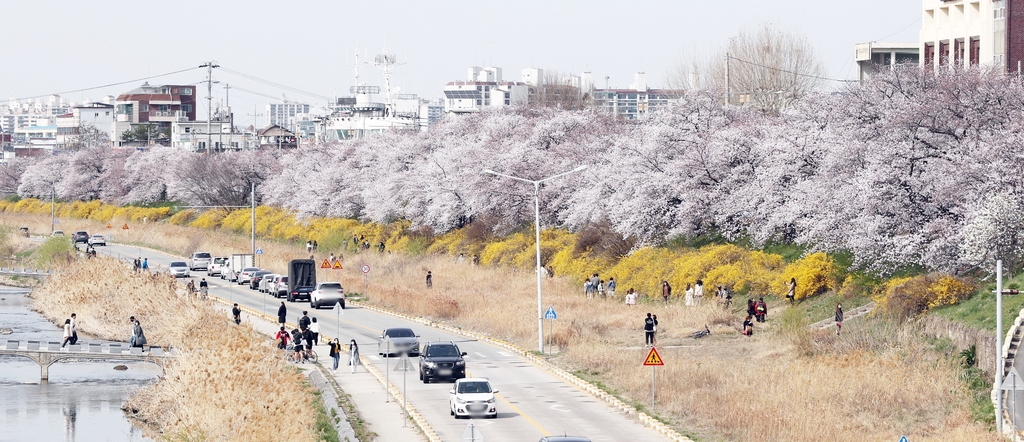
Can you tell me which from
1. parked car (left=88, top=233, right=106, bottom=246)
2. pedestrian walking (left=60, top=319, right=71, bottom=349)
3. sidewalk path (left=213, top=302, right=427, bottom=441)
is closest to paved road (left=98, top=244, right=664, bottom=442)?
sidewalk path (left=213, top=302, right=427, bottom=441)

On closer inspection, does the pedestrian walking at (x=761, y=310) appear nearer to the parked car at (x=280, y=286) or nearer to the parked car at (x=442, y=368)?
the parked car at (x=442, y=368)

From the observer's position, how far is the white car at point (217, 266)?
282ft

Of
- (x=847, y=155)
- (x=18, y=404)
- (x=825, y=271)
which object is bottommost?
(x=18, y=404)

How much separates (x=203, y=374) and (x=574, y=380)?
11.2 meters

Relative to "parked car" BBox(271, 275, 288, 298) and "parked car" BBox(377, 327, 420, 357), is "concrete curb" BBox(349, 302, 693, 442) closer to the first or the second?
"parked car" BBox(377, 327, 420, 357)

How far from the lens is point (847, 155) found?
48.8 m

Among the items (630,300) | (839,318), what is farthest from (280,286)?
(839,318)

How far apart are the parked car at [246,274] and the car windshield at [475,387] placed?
1917 inches

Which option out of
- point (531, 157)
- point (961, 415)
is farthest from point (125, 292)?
point (961, 415)

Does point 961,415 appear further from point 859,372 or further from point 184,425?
point 184,425

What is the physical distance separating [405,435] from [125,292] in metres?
37.8

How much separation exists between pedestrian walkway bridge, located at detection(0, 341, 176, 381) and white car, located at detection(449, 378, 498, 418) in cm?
1788

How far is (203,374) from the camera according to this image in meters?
37.4

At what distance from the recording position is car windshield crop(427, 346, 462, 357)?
3966cm
